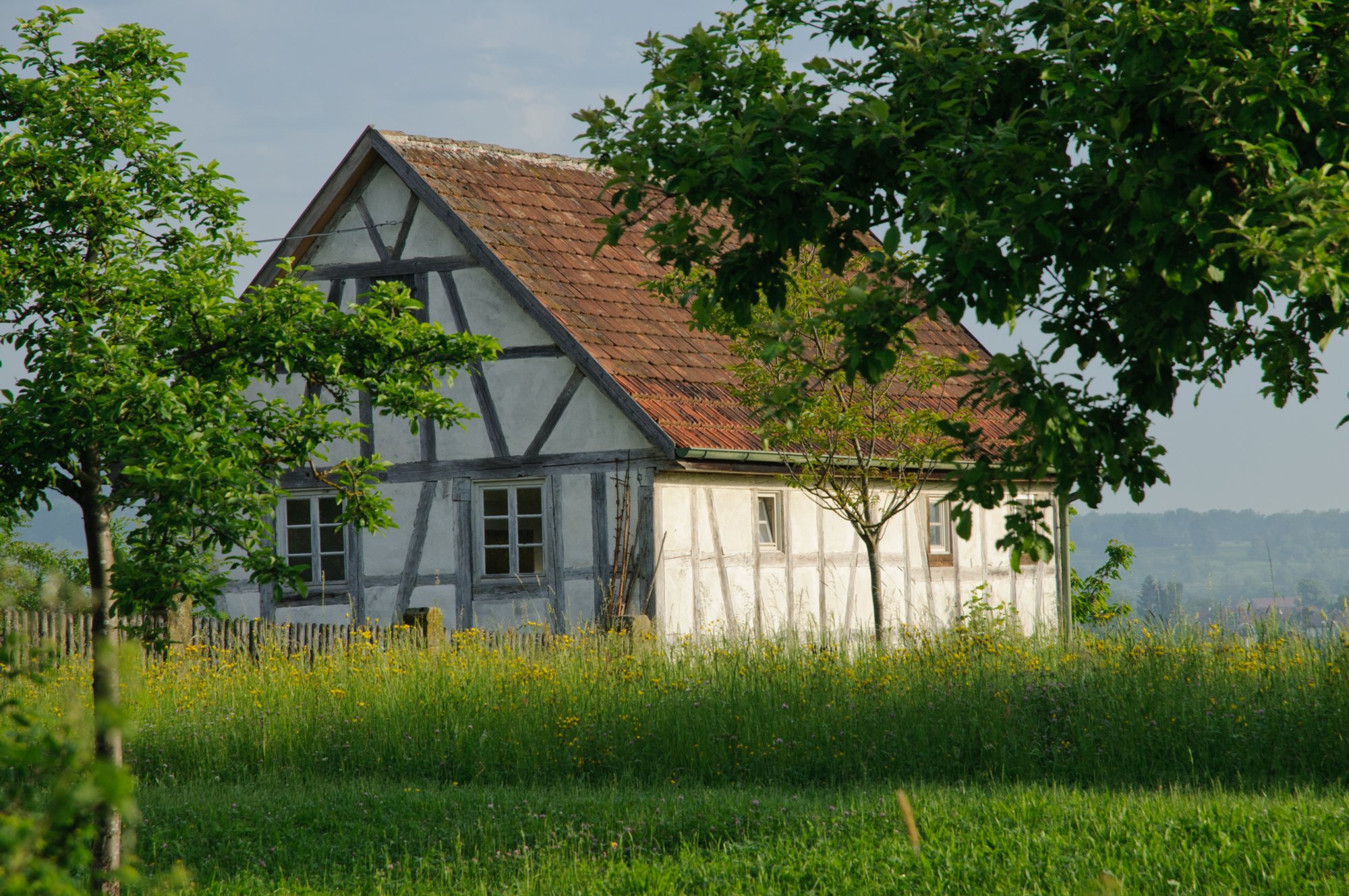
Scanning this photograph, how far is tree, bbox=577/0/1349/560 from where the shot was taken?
5.60m

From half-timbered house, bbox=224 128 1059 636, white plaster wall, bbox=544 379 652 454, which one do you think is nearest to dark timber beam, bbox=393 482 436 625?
half-timbered house, bbox=224 128 1059 636

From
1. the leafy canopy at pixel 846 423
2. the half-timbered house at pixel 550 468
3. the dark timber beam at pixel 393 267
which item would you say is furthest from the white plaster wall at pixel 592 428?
the dark timber beam at pixel 393 267

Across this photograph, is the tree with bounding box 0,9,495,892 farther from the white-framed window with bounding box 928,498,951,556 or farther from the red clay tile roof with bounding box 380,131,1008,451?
the white-framed window with bounding box 928,498,951,556

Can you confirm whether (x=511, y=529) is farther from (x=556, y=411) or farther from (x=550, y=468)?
(x=556, y=411)

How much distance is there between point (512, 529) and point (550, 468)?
98 cm

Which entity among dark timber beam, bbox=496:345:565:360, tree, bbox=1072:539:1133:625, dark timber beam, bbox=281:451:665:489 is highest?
dark timber beam, bbox=496:345:565:360

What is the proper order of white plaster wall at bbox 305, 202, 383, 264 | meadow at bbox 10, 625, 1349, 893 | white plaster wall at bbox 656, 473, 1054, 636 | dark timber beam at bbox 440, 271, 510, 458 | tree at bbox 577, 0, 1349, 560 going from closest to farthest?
tree at bbox 577, 0, 1349, 560
meadow at bbox 10, 625, 1349, 893
white plaster wall at bbox 656, 473, 1054, 636
dark timber beam at bbox 440, 271, 510, 458
white plaster wall at bbox 305, 202, 383, 264

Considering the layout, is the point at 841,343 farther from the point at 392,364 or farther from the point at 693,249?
the point at 392,364

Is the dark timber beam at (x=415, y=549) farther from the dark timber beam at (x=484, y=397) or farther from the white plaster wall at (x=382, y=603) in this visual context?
the dark timber beam at (x=484, y=397)

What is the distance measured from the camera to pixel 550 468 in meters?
16.6

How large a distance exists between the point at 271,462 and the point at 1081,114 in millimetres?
4714

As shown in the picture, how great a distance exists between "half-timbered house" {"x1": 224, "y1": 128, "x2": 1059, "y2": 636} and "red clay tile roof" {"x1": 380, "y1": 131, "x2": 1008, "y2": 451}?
0.13ft

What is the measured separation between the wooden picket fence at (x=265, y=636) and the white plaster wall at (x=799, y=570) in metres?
1.99

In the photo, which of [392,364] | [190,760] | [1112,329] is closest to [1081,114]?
[1112,329]
